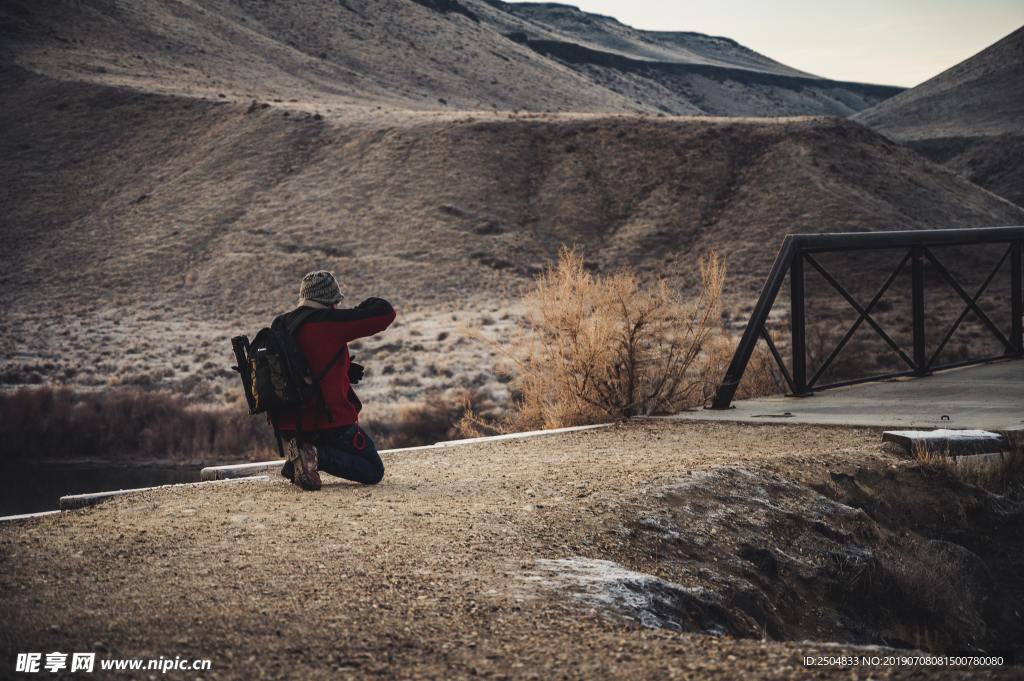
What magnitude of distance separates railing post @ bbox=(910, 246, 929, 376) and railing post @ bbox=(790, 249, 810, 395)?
150 cm

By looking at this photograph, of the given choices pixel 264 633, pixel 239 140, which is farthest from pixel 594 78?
pixel 264 633

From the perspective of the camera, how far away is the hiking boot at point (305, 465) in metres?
7.13

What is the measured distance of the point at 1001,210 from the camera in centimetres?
4972

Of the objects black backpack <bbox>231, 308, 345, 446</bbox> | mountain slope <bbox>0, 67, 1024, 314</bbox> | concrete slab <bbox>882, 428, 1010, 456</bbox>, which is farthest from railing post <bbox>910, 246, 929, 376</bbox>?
mountain slope <bbox>0, 67, 1024, 314</bbox>

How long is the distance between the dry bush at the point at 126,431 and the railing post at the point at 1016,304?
1365 centimetres

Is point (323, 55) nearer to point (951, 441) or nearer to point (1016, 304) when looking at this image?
point (1016, 304)

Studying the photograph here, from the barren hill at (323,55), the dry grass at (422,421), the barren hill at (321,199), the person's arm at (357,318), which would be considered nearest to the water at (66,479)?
the dry grass at (422,421)

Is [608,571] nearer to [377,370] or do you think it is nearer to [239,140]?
[377,370]

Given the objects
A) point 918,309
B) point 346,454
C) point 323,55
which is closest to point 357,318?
point 346,454

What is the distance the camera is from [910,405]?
9.98 meters

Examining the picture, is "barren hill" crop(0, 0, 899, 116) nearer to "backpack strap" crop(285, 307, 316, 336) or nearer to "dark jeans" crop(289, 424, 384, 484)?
"backpack strap" crop(285, 307, 316, 336)

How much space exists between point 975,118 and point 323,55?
5099 centimetres

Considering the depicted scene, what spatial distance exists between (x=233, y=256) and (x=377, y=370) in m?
15.3

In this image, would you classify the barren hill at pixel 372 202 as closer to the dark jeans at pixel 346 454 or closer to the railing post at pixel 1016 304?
the railing post at pixel 1016 304
